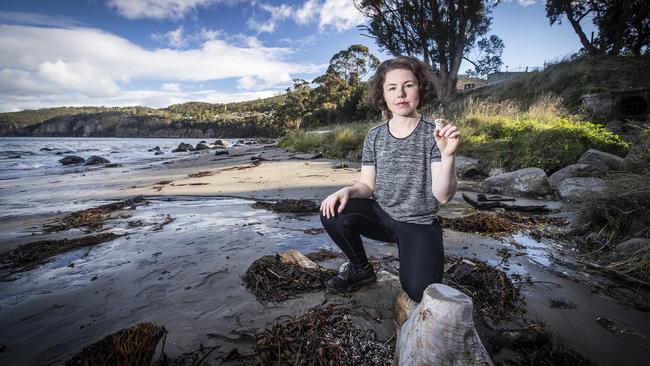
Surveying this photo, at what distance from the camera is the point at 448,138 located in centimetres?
168

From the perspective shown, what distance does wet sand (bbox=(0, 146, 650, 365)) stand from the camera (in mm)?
1660

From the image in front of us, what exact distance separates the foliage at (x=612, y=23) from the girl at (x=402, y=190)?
80.3ft

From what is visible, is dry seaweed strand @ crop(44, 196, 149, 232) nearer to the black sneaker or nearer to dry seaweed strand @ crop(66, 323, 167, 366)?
dry seaweed strand @ crop(66, 323, 167, 366)

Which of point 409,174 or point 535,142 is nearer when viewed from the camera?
point 409,174

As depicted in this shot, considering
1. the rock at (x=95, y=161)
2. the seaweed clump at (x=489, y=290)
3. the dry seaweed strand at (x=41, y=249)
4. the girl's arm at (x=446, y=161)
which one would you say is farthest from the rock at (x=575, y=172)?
the rock at (x=95, y=161)

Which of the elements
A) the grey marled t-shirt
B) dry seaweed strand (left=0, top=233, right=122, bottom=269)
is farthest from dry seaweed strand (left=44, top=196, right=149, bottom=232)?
the grey marled t-shirt

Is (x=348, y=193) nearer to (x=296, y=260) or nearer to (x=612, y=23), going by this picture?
(x=296, y=260)

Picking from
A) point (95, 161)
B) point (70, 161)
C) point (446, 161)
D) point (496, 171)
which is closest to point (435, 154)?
point (446, 161)

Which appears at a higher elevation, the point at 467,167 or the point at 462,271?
the point at 467,167

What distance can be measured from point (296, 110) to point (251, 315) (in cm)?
4589

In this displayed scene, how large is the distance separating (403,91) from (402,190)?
69 cm

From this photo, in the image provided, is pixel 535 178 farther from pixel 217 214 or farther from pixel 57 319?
pixel 57 319

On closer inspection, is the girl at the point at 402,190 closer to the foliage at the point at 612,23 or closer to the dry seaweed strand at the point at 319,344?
the dry seaweed strand at the point at 319,344

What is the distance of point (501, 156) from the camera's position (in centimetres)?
759
